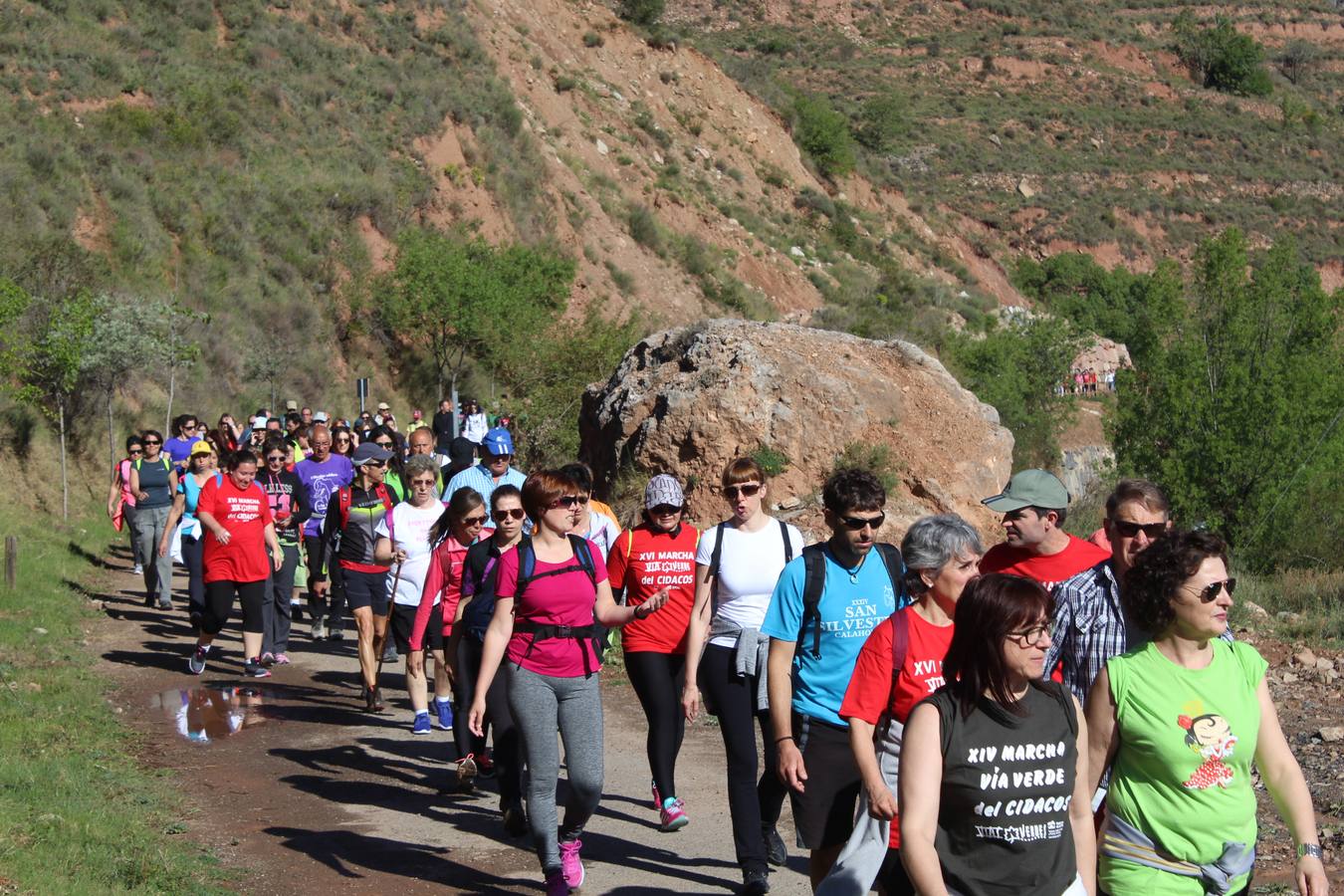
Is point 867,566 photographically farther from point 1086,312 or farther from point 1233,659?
point 1086,312

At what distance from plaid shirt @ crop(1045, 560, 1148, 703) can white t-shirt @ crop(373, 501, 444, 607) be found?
550cm

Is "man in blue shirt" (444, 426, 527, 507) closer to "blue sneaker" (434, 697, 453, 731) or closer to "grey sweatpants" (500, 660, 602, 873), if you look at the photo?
"blue sneaker" (434, 697, 453, 731)

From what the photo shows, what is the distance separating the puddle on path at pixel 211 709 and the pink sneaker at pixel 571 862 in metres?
4.23

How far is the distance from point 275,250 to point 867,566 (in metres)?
32.1

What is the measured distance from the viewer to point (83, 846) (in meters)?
6.34

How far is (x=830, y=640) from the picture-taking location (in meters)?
5.37

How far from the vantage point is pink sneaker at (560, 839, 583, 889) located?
20.2 ft

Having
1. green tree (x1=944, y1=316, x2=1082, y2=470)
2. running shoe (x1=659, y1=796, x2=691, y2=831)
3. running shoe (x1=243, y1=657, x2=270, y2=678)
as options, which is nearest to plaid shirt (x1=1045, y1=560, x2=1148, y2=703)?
running shoe (x1=659, y1=796, x2=691, y2=831)

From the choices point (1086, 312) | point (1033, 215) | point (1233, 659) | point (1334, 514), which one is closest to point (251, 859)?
point (1233, 659)

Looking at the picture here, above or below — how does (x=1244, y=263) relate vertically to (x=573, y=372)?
above

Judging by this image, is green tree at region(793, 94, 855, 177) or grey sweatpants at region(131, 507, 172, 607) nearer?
grey sweatpants at region(131, 507, 172, 607)

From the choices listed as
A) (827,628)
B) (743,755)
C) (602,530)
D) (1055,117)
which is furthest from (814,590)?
(1055,117)

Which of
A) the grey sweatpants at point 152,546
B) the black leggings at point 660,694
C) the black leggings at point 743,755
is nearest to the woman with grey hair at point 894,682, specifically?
the black leggings at point 743,755

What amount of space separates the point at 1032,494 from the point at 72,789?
517 centimetres
